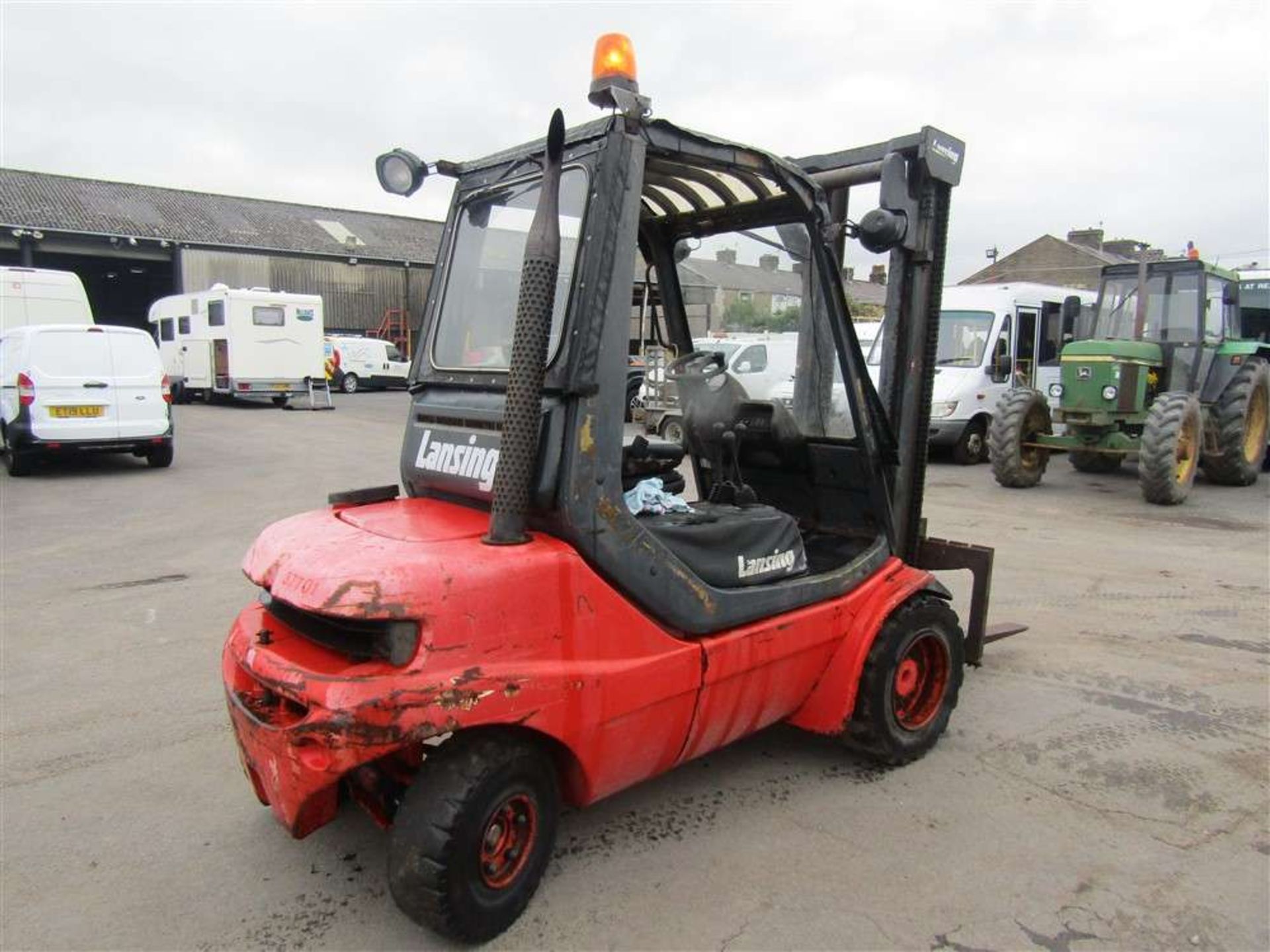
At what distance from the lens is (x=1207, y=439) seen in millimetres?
11695

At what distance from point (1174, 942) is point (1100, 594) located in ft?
14.2

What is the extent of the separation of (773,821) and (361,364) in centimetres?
2930

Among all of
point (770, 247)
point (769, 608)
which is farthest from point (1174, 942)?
point (770, 247)

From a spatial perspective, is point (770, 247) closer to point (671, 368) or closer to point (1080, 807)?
point (671, 368)

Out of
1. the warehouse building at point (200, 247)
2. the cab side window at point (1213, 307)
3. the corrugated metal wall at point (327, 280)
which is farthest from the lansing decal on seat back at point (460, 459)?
the corrugated metal wall at point (327, 280)

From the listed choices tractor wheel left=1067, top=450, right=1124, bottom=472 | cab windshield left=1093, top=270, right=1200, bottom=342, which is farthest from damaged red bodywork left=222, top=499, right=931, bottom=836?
tractor wheel left=1067, top=450, right=1124, bottom=472

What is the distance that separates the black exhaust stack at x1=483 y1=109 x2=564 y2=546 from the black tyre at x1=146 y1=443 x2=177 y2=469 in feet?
37.9

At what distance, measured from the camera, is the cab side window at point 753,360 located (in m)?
4.04

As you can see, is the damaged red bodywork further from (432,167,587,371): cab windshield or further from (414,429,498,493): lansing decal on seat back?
(432,167,587,371): cab windshield

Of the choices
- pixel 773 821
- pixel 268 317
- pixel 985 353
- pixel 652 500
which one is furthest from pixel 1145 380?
pixel 268 317

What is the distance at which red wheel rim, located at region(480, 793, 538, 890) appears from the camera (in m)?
2.69

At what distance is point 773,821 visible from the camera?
3.41 m

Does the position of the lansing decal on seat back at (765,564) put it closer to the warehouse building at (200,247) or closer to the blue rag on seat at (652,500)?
the blue rag on seat at (652,500)

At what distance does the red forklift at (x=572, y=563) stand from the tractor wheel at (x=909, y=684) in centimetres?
1
